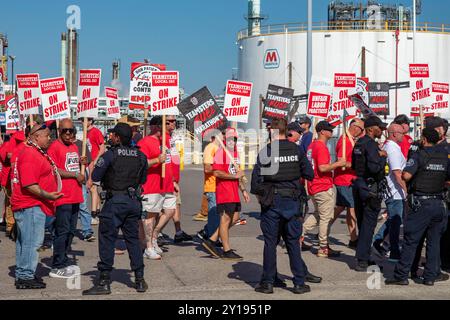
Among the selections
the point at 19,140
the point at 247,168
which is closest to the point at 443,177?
the point at 19,140

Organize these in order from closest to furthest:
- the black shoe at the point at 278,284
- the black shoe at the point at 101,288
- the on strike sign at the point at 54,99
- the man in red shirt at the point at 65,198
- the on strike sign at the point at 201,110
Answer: the black shoe at the point at 101,288, the black shoe at the point at 278,284, the man in red shirt at the point at 65,198, the on strike sign at the point at 201,110, the on strike sign at the point at 54,99

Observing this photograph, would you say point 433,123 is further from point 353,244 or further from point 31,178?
point 31,178

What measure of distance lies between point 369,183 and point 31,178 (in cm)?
414

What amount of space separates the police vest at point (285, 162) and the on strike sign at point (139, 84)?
853 centimetres

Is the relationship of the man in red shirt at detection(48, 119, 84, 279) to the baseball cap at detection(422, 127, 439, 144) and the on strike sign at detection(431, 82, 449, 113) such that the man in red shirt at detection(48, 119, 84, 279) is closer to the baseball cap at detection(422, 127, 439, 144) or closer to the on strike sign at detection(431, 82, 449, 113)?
the baseball cap at detection(422, 127, 439, 144)

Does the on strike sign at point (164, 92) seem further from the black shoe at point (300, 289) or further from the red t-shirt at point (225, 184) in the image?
the black shoe at point (300, 289)

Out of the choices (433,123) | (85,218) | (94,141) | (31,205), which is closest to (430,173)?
(433,123)

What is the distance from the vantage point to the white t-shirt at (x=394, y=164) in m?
9.62

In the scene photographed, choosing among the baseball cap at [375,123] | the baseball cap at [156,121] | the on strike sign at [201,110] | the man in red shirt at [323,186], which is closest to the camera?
the baseball cap at [375,123]

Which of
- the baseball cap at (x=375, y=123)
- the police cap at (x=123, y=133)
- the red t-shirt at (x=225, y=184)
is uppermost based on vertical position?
the baseball cap at (x=375, y=123)

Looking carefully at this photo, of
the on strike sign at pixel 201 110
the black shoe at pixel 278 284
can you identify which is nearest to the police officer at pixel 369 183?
the black shoe at pixel 278 284

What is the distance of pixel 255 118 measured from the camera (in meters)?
55.8

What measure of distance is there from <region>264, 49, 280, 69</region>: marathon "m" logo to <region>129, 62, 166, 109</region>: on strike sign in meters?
39.5
